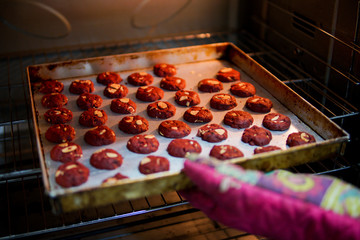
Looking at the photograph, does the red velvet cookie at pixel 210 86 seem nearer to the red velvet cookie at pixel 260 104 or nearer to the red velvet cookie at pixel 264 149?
the red velvet cookie at pixel 260 104

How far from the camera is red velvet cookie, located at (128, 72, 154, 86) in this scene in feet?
5.57

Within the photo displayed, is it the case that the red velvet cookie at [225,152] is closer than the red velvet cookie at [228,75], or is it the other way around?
the red velvet cookie at [225,152]

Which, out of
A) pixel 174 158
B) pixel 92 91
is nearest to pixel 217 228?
pixel 174 158

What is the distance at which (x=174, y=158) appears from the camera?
4.17 feet

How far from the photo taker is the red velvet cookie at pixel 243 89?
1.61 meters

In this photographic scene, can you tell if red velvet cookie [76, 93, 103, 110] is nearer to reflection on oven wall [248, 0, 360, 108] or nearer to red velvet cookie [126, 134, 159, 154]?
red velvet cookie [126, 134, 159, 154]

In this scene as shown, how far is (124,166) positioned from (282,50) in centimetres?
98

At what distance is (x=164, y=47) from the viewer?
1992 mm

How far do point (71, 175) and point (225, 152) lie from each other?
1.55 feet

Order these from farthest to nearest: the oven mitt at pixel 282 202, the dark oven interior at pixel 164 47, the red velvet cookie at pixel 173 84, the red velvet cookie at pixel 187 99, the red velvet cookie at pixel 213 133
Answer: the red velvet cookie at pixel 173 84 → the red velvet cookie at pixel 187 99 → the dark oven interior at pixel 164 47 → the red velvet cookie at pixel 213 133 → the oven mitt at pixel 282 202

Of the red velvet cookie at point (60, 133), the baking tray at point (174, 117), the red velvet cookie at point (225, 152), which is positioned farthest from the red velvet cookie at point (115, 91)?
the red velvet cookie at point (225, 152)

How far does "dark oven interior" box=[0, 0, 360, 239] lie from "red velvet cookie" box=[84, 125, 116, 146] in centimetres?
24

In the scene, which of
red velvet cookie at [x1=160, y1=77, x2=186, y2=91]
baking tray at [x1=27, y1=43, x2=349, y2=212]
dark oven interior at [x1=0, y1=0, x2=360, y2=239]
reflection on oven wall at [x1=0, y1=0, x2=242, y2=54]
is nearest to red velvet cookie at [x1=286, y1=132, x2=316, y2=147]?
baking tray at [x1=27, y1=43, x2=349, y2=212]

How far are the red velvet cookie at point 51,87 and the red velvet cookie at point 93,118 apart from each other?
0.23 metres
